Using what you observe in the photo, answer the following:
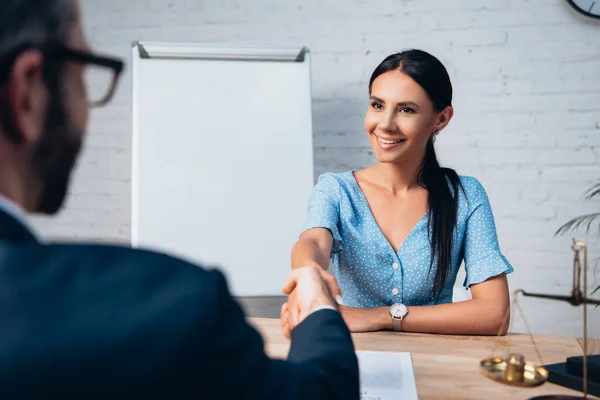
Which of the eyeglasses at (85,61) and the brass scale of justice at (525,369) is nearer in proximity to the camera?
the eyeglasses at (85,61)

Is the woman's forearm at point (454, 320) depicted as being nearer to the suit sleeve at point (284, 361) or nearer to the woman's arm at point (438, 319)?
the woman's arm at point (438, 319)

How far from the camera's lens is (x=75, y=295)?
39 centimetres

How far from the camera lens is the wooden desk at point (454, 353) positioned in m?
0.98

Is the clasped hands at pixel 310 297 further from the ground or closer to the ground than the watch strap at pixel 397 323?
further from the ground

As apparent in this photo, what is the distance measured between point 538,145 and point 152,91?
187 centimetres

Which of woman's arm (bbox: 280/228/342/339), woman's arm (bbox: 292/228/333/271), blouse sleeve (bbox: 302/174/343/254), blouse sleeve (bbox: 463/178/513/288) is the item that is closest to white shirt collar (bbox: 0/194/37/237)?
woman's arm (bbox: 280/228/342/339)

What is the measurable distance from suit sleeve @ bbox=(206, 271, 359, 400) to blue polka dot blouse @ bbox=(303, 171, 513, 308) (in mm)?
918

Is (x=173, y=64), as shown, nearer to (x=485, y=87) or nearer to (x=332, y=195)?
(x=332, y=195)

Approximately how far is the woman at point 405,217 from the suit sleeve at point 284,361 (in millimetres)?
810

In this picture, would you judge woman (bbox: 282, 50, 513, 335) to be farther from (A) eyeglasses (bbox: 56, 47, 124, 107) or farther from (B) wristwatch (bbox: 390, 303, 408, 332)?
(A) eyeglasses (bbox: 56, 47, 124, 107)

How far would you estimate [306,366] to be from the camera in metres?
0.62

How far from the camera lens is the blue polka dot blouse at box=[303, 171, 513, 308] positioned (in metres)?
1.64

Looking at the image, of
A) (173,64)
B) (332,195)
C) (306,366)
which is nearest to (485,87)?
(332,195)

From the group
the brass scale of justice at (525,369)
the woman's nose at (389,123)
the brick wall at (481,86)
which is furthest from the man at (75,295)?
the brick wall at (481,86)
